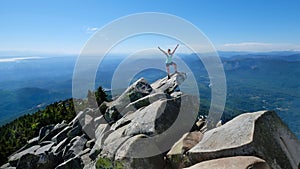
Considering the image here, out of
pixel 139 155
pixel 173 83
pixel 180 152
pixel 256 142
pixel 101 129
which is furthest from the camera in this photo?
pixel 173 83

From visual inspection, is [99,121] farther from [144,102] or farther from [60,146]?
[144,102]

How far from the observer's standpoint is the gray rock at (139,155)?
38.9 feet

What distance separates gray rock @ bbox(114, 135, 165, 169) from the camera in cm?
1185

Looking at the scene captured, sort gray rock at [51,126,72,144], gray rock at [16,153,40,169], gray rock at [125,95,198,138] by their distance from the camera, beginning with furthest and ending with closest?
gray rock at [51,126,72,144], gray rock at [16,153,40,169], gray rock at [125,95,198,138]

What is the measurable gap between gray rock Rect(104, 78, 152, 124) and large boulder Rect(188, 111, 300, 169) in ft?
39.0

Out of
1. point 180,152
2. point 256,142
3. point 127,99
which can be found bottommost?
point 180,152

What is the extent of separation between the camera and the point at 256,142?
952 centimetres

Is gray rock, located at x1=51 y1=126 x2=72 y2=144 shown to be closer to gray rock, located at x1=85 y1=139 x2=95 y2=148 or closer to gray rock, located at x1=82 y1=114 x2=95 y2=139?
gray rock, located at x1=82 y1=114 x2=95 y2=139

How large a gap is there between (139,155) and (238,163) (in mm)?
4985

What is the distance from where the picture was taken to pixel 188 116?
1592cm

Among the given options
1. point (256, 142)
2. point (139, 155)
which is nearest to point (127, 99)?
point (139, 155)

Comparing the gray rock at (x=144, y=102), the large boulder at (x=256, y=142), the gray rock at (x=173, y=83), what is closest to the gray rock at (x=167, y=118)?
the large boulder at (x=256, y=142)

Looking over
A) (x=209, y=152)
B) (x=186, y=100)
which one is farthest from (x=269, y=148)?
(x=186, y=100)

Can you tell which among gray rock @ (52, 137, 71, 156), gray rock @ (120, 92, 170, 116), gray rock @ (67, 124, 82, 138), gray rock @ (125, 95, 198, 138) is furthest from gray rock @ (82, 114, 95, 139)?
gray rock @ (125, 95, 198, 138)
